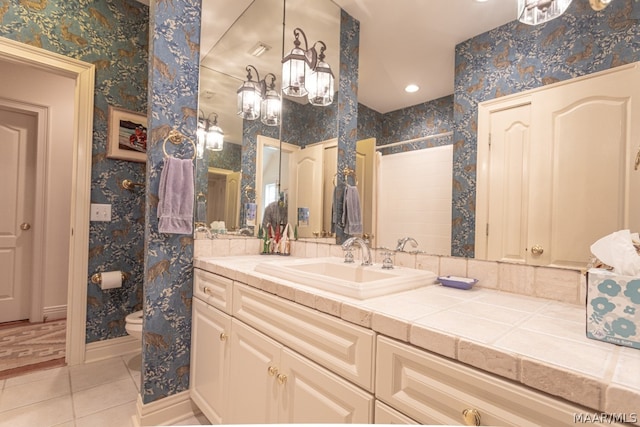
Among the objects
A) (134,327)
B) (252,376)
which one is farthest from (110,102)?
(252,376)

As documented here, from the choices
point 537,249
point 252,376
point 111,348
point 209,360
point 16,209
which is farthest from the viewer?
point 16,209

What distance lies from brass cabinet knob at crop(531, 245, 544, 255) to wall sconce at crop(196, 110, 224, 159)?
1.83 meters

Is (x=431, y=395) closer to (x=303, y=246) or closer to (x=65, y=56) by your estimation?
(x=303, y=246)

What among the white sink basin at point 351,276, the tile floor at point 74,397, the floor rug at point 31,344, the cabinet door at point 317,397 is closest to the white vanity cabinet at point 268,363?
the cabinet door at point 317,397

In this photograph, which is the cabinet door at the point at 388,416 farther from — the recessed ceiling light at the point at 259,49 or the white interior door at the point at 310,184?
the recessed ceiling light at the point at 259,49

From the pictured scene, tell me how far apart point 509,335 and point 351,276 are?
85 cm

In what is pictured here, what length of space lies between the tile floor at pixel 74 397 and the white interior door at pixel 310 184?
4.25 feet

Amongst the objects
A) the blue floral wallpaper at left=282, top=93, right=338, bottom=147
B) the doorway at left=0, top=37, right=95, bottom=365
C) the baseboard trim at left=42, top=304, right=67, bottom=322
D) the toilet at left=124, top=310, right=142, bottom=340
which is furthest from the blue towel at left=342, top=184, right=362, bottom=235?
the baseboard trim at left=42, top=304, right=67, bottom=322

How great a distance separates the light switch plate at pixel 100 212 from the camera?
7.24 feet

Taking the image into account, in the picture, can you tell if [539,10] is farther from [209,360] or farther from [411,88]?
[209,360]

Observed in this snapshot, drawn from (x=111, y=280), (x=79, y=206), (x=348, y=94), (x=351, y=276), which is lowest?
(x=111, y=280)

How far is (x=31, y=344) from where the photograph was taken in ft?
8.18

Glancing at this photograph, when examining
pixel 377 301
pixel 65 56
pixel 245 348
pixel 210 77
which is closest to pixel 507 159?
pixel 377 301

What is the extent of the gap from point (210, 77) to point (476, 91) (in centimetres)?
166
